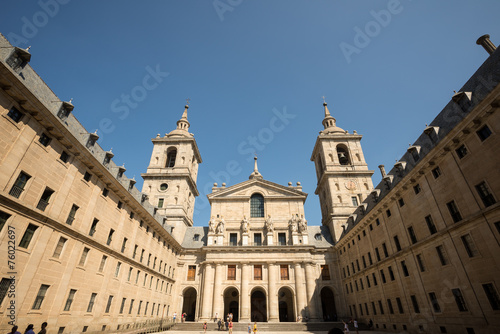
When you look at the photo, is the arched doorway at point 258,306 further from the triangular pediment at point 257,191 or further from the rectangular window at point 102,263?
the rectangular window at point 102,263

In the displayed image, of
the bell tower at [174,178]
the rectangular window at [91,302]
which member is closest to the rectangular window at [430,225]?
the rectangular window at [91,302]

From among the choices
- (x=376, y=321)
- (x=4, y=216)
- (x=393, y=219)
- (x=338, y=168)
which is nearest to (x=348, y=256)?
(x=376, y=321)

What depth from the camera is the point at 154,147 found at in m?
50.7

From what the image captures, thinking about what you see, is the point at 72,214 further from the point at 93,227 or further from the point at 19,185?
the point at 19,185

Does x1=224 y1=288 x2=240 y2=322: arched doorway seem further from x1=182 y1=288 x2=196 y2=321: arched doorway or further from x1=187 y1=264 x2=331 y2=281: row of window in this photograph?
x1=182 y1=288 x2=196 y2=321: arched doorway

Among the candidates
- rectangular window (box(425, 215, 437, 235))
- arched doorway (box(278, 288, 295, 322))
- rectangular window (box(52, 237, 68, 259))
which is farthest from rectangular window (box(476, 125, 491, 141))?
arched doorway (box(278, 288, 295, 322))

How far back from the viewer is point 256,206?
45.2 metres

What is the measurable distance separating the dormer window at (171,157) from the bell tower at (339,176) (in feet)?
97.7

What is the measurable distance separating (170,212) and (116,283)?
21.1 metres

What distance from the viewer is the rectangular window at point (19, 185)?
13.9 meters

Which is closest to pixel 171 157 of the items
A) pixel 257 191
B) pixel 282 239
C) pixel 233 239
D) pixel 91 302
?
pixel 257 191

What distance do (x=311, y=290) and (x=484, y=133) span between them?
95.4ft

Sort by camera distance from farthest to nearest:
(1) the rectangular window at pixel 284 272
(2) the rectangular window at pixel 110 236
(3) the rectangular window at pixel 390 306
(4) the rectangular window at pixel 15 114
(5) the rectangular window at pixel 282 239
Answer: (5) the rectangular window at pixel 282 239 → (1) the rectangular window at pixel 284 272 → (3) the rectangular window at pixel 390 306 → (2) the rectangular window at pixel 110 236 → (4) the rectangular window at pixel 15 114

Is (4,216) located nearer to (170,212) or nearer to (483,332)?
(483,332)
